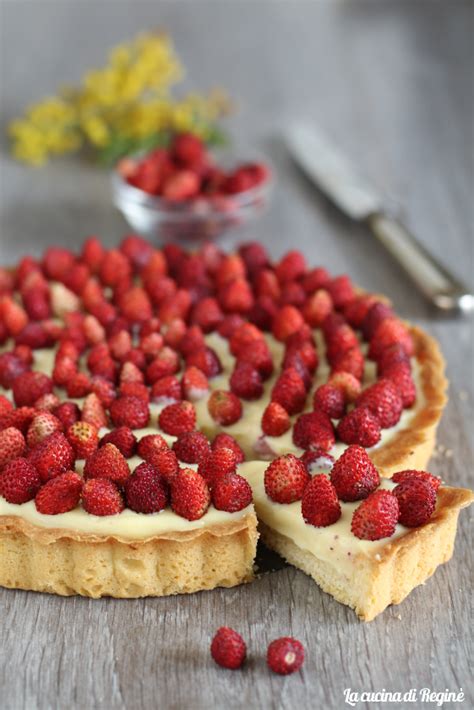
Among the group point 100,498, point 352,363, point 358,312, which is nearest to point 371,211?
point 358,312

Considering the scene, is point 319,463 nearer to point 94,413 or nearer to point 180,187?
point 94,413

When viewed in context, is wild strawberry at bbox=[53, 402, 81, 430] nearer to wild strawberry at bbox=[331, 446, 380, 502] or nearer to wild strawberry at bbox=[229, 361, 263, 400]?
wild strawberry at bbox=[229, 361, 263, 400]

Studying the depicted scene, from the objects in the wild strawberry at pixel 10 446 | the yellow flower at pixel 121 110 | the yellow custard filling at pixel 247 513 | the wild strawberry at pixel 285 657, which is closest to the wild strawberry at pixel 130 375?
the yellow custard filling at pixel 247 513

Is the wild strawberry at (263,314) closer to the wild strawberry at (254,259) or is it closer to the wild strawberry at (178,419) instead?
the wild strawberry at (254,259)

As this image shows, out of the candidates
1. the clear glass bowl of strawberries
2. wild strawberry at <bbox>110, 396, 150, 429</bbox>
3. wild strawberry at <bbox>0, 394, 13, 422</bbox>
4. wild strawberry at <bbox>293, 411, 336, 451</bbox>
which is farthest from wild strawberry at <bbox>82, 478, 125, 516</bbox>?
the clear glass bowl of strawberries

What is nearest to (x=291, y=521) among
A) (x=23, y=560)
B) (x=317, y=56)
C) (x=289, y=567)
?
(x=289, y=567)

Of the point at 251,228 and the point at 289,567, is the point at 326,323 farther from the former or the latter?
the point at 251,228
